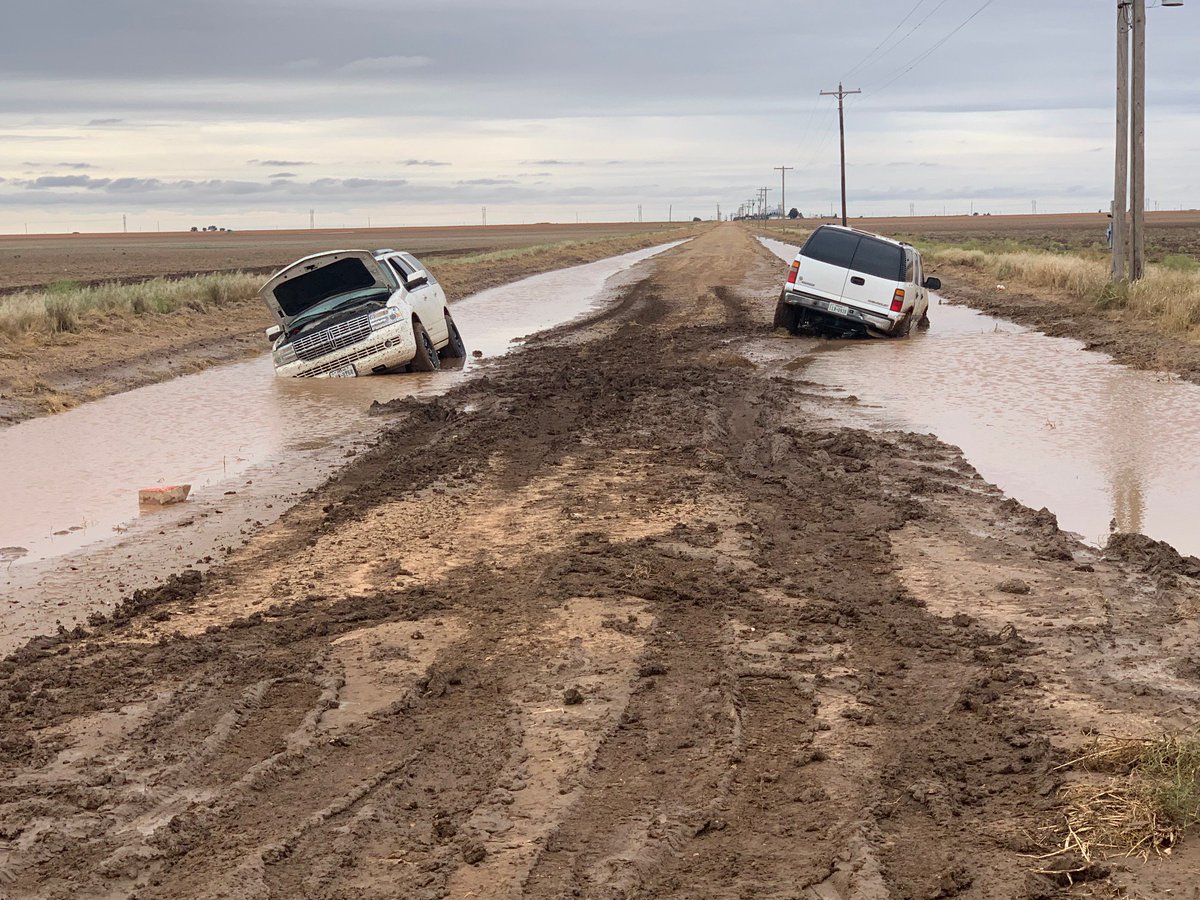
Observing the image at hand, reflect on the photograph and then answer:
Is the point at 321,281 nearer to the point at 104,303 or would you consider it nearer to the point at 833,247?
the point at 833,247

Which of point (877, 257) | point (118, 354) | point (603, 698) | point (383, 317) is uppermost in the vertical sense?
point (877, 257)

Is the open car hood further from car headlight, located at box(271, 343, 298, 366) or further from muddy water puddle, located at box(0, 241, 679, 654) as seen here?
muddy water puddle, located at box(0, 241, 679, 654)

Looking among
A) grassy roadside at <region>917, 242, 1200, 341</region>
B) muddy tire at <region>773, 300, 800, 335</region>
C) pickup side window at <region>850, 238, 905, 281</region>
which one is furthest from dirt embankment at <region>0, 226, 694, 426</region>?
grassy roadside at <region>917, 242, 1200, 341</region>

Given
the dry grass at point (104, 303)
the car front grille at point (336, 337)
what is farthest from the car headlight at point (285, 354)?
the dry grass at point (104, 303)

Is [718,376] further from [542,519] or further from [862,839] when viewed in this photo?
[862,839]

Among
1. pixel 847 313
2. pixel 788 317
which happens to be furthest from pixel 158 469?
pixel 788 317

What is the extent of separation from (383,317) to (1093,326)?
1371cm

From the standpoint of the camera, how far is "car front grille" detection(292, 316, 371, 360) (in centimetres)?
1825

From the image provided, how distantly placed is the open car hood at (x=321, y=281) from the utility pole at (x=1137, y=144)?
1662cm

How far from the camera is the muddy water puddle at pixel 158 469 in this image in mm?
8617

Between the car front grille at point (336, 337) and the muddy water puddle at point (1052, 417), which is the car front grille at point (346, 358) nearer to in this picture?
the car front grille at point (336, 337)

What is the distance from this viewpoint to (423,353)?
18.9 metres

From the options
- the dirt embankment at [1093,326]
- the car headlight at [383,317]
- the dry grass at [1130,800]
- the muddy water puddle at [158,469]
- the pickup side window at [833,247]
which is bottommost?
the dry grass at [1130,800]

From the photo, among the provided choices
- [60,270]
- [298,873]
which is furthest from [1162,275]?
[60,270]
